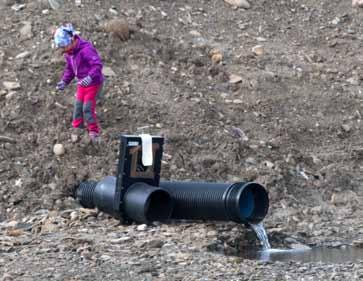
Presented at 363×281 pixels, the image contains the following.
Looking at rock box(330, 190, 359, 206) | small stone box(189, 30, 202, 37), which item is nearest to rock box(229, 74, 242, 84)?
small stone box(189, 30, 202, 37)

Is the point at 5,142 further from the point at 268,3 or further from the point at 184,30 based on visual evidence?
the point at 268,3

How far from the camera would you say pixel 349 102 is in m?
14.6

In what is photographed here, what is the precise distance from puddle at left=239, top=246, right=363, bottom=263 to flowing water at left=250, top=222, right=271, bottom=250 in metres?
0.13

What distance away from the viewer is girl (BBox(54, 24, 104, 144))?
11832 millimetres

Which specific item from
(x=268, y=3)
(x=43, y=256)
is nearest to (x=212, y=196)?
(x=43, y=256)

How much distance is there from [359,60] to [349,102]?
4.64 feet

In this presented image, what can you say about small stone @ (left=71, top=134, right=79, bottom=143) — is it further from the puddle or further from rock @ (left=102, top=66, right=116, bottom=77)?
the puddle

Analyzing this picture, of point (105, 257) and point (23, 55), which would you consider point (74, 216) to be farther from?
point (23, 55)

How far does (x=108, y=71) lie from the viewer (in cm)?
1365

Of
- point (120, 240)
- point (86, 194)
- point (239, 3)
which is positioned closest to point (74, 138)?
point (86, 194)

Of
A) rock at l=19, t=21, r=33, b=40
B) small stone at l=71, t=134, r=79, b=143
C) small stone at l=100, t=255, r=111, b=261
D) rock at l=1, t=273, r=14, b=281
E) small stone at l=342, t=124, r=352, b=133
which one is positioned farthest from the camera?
rock at l=19, t=21, r=33, b=40

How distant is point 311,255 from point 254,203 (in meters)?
0.89

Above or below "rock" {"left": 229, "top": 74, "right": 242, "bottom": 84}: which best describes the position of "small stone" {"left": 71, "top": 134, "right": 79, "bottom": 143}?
below

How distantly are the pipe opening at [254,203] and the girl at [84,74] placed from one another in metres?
2.48
